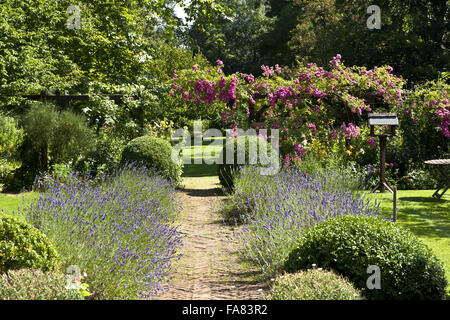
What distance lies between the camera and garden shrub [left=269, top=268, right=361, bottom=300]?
131 inches

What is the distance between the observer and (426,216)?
26.5 ft

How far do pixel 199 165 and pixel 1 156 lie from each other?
7.18 m

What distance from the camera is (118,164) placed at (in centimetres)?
1128

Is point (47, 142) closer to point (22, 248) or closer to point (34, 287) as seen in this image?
point (22, 248)

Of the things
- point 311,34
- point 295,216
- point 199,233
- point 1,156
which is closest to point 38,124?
point 1,156

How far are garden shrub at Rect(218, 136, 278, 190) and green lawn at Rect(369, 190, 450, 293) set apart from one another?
243cm

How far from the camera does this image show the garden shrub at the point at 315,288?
3.33 m

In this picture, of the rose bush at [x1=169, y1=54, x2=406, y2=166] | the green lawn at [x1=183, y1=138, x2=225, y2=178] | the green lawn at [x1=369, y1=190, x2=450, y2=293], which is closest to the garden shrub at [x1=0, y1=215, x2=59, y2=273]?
the green lawn at [x1=369, y1=190, x2=450, y2=293]

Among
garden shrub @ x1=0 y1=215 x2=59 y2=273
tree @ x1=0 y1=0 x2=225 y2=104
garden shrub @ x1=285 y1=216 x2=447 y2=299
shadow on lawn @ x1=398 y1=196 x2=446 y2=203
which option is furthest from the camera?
tree @ x1=0 y1=0 x2=225 y2=104

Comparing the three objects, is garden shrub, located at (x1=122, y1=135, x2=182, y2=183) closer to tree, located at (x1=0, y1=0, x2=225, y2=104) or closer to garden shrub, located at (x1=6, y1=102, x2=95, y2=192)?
garden shrub, located at (x1=6, y1=102, x2=95, y2=192)

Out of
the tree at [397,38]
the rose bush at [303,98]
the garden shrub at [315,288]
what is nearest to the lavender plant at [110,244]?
the garden shrub at [315,288]

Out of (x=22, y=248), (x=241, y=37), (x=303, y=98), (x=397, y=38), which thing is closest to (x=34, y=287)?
(x=22, y=248)

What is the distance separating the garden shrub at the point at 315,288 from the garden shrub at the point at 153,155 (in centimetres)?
684

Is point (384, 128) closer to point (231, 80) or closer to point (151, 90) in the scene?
point (231, 80)
